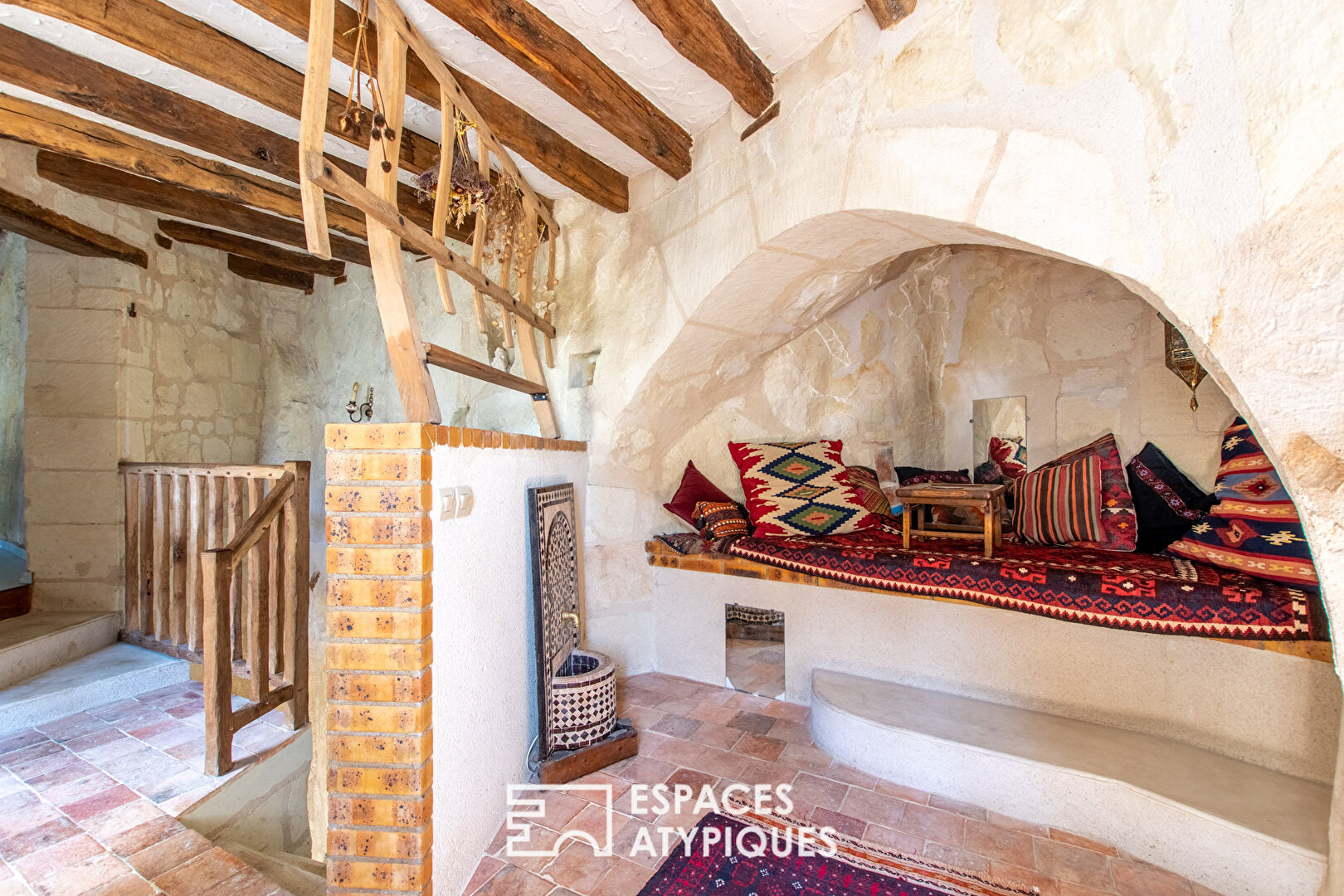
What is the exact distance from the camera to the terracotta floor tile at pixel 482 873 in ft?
5.37

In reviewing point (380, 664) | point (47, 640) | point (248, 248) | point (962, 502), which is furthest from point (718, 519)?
point (248, 248)

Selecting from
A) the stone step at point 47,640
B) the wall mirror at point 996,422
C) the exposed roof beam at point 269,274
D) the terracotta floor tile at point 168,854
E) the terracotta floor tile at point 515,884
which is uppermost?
the exposed roof beam at point 269,274

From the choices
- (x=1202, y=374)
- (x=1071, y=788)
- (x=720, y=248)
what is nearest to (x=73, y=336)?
(x=720, y=248)

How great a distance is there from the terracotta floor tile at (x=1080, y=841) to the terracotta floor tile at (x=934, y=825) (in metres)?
0.27

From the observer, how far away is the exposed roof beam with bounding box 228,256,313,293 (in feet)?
14.2

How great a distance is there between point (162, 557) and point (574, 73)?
326 cm

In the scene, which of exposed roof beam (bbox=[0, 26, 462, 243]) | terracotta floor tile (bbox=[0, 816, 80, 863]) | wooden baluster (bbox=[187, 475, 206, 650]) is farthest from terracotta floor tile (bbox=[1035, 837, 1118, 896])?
exposed roof beam (bbox=[0, 26, 462, 243])

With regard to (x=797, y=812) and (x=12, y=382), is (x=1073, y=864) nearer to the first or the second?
(x=797, y=812)

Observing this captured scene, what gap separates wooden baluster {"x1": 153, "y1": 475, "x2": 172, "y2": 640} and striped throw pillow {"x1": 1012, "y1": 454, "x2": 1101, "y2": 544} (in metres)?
4.49

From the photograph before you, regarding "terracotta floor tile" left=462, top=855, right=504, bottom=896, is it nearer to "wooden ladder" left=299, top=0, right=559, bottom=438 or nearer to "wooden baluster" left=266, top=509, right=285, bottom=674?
"wooden ladder" left=299, top=0, right=559, bottom=438

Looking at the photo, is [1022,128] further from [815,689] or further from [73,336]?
[73,336]

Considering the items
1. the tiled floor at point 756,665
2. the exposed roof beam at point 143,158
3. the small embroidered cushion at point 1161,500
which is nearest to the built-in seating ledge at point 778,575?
the tiled floor at point 756,665

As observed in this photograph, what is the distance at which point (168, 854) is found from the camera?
1707 mm

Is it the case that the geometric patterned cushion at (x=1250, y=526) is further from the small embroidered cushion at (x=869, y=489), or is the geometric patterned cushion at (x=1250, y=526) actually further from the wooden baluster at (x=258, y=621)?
the wooden baluster at (x=258, y=621)
